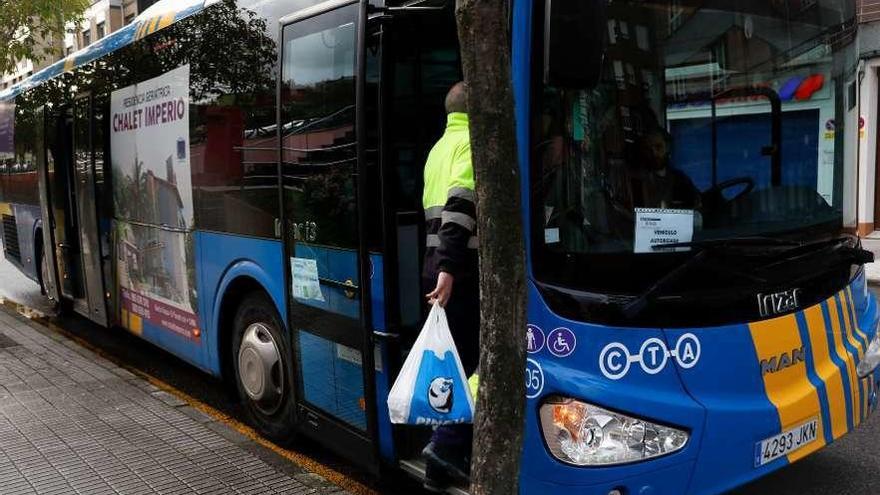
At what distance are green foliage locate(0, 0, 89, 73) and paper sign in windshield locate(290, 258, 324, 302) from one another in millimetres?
6714

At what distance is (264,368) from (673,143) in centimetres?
276

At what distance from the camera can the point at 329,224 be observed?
3857mm

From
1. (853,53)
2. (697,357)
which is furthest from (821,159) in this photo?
(697,357)

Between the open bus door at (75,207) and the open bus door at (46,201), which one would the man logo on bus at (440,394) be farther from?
the open bus door at (46,201)

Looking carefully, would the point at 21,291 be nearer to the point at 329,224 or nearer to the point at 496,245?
the point at 329,224

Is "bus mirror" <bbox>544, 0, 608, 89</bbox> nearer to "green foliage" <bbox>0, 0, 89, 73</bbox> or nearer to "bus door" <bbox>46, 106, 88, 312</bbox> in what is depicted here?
"bus door" <bbox>46, 106, 88, 312</bbox>

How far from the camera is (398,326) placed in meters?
3.57

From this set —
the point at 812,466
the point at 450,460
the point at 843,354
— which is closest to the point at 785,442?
the point at 843,354

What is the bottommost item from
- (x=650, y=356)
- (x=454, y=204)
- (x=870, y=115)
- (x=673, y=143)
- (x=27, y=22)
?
(x=650, y=356)

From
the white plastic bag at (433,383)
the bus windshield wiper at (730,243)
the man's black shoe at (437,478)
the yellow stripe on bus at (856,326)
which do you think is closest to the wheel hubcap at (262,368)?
the man's black shoe at (437,478)

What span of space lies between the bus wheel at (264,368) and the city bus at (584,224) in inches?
0.7

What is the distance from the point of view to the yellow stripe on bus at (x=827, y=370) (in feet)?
11.0

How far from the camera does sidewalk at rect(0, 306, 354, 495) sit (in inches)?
158

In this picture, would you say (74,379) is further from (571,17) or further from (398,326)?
(571,17)
